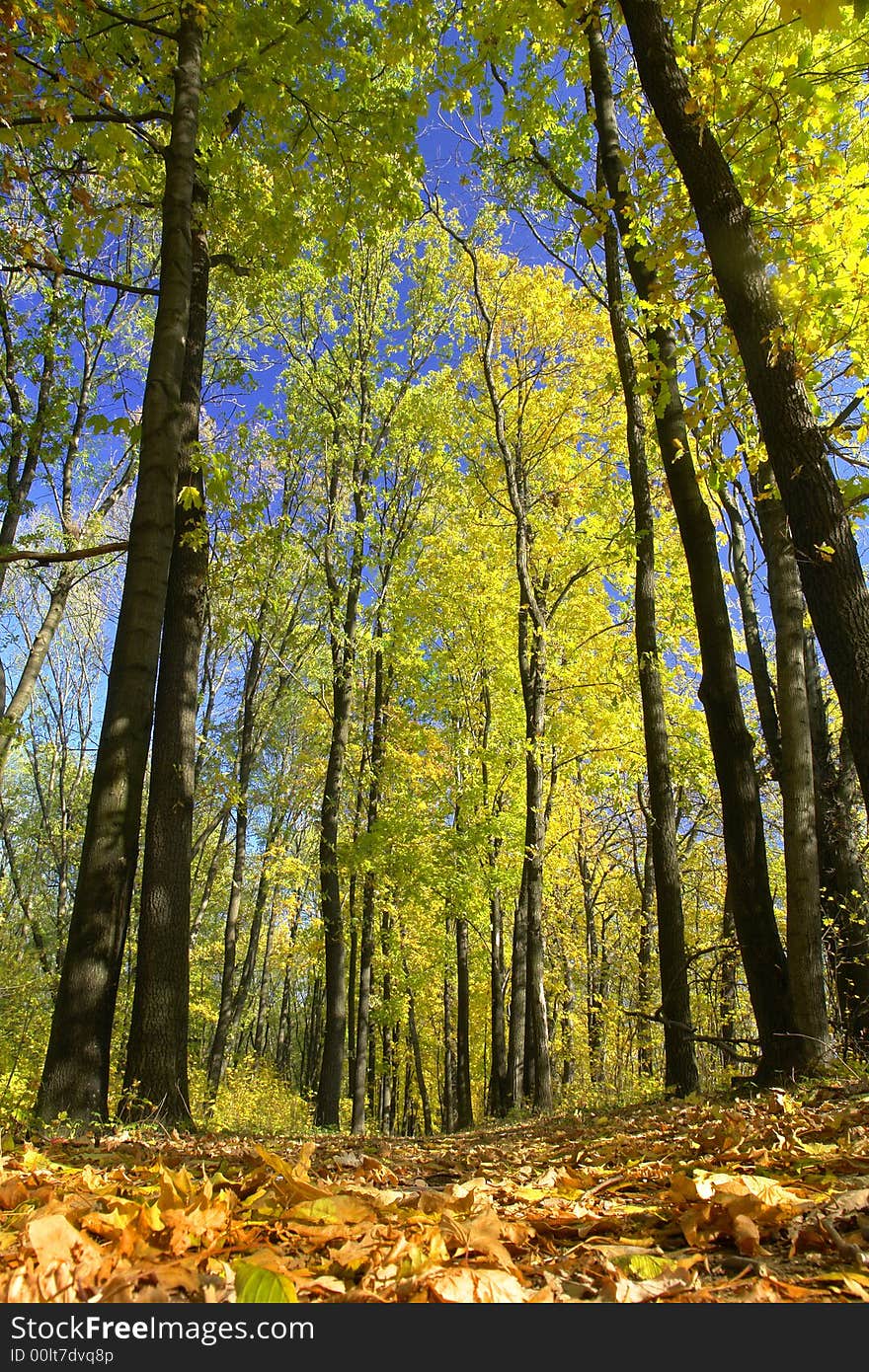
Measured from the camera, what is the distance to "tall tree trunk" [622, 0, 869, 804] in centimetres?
287

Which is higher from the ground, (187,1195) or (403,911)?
(403,911)

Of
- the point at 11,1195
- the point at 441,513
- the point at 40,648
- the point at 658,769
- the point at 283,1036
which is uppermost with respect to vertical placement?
the point at 441,513

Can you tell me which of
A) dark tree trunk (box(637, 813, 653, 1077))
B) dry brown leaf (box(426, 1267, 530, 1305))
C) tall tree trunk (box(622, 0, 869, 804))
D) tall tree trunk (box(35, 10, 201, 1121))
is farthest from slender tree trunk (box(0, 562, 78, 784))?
dark tree trunk (box(637, 813, 653, 1077))

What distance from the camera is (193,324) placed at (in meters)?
6.23

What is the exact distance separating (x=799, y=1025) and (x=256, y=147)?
7774 millimetres

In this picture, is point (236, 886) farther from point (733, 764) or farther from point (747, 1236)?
point (747, 1236)

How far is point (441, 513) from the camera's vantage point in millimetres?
15820

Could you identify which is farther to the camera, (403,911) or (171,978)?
(403,911)

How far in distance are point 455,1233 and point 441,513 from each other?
600 inches

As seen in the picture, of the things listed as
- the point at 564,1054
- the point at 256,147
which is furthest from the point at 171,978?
the point at 564,1054

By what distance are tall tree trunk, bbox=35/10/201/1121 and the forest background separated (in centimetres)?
2

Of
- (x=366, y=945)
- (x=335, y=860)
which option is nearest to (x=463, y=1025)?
(x=366, y=945)
